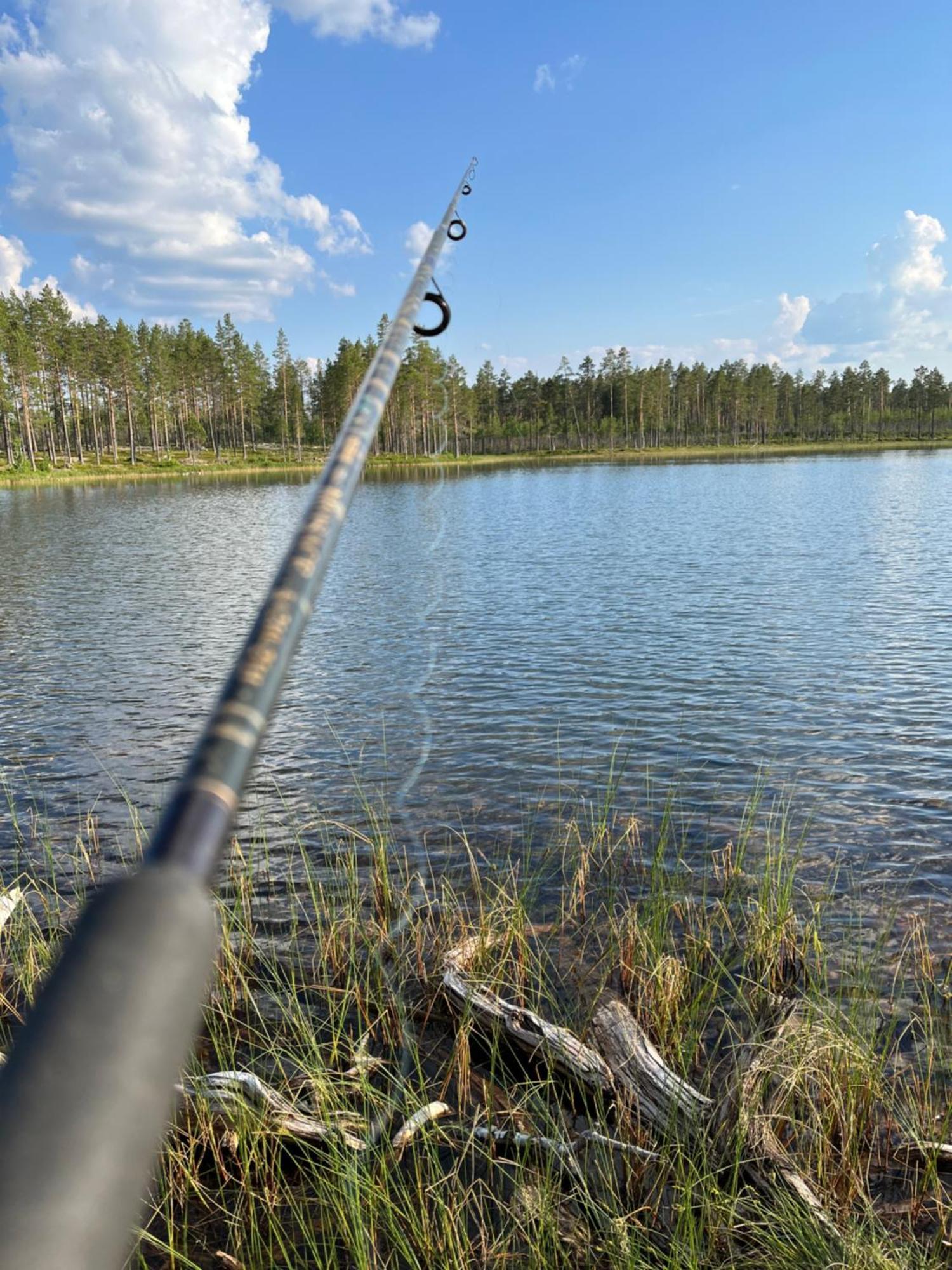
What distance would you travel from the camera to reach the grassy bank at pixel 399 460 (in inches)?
3814

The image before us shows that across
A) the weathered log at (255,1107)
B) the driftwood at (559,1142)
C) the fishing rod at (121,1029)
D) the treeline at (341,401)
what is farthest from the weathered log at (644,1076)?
the treeline at (341,401)

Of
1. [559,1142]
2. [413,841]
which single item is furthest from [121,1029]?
[413,841]

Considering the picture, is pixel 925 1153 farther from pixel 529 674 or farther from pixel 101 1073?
pixel 529 674

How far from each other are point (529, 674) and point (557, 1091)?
1244 cm

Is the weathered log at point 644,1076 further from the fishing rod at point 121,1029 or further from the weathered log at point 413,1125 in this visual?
the fishing rod at point 121,1029

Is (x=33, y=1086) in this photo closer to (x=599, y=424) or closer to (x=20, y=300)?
(x=20, y=300)

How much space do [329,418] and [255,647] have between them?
150073 mm

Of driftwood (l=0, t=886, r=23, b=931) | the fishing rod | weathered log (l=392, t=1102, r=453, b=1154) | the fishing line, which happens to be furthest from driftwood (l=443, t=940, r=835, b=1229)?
the fishing rod

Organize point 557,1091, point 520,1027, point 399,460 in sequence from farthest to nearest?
point 399,460
point 520,1027
point 557,1091

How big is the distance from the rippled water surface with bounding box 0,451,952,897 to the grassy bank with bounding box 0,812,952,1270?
2608 mm

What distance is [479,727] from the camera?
568 inches

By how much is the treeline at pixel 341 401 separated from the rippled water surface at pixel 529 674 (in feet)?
104

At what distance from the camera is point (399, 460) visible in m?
126

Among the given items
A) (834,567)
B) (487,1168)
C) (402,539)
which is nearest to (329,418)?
(402,539)
